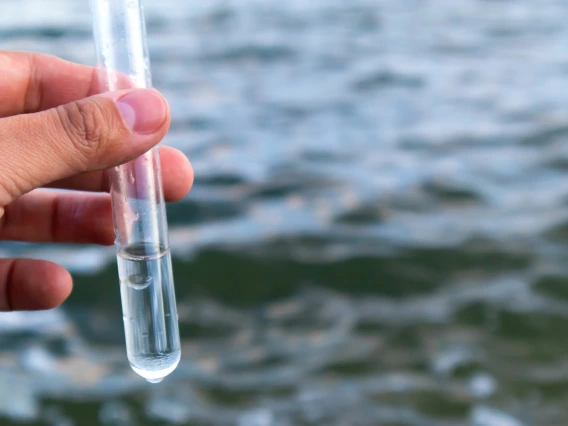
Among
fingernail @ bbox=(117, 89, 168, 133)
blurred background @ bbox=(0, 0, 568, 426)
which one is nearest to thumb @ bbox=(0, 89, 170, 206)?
fingernail @ bbox=(117, 89, 168, 133)

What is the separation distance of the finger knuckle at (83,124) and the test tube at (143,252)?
0.13 meters

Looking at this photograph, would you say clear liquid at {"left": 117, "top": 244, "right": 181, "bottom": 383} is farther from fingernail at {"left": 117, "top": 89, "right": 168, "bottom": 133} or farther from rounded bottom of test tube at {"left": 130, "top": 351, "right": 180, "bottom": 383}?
fingernail at {"left": 117, "top": 89, "right": 168, "bottom": 133}

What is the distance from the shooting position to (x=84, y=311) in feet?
9.45

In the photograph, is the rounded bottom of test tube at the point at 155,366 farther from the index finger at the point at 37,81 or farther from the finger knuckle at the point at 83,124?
the index finger at the point at 37,81

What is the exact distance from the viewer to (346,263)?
313 cm

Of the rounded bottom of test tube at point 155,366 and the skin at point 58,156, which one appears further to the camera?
the rounded bottom of test tube at point 155,366

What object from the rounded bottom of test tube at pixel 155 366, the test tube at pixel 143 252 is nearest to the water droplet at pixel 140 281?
the test tube at pixel 143 252

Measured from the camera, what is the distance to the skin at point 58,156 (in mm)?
1172

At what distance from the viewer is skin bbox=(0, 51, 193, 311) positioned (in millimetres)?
1172

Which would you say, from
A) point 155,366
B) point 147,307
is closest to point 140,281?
point 147,307

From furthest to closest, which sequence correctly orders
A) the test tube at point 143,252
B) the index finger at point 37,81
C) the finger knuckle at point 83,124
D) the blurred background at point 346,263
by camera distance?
the blurred background at point 346,263
the index finger at point 37,81
the test tube at point 143,252
the finger knuckle at point 83,124

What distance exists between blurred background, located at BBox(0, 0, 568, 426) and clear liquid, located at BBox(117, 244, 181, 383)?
1.09m

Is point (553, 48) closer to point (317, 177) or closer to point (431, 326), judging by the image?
point (317, 177)

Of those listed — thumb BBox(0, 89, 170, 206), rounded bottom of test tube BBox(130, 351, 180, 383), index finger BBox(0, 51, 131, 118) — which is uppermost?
index finger BBox(0, 51, 131, 118)
